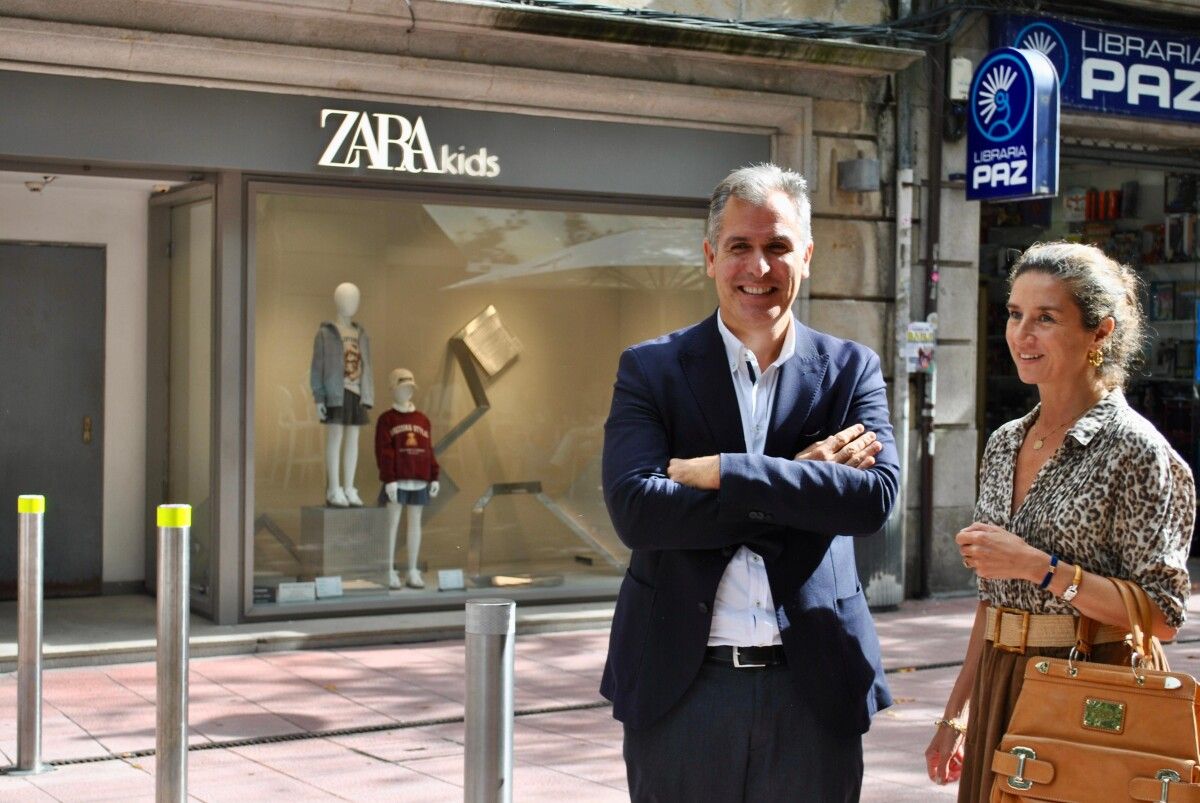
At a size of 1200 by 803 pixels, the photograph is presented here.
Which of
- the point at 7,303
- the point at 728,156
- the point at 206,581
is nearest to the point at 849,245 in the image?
the point at 728,156

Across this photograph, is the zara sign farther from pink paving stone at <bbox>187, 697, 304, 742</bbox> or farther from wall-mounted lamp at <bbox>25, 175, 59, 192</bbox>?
pink paving stone at <bbox>187, 697, 304, 742</bbox>

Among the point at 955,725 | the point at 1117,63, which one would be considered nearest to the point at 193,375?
the point at 1117,63

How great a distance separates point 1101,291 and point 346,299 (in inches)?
296

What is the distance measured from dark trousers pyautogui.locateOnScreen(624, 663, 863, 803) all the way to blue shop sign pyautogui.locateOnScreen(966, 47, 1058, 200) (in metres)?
8.61

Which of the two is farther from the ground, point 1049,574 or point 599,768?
point 1049,574

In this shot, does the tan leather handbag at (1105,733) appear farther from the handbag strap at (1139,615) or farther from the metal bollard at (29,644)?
the metal bollard at (29,644)

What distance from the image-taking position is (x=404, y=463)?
416 inches

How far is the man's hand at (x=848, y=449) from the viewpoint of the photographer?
298 centimetres

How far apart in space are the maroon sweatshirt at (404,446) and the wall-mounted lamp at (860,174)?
3484 millimetres

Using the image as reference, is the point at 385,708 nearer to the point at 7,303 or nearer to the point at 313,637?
the point at 313,637

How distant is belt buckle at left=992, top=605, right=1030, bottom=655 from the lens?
3230mm

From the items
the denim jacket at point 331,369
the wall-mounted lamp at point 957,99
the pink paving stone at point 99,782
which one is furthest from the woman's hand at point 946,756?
the wall-mounted lamp at point 957,99

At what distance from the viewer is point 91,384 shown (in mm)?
11031

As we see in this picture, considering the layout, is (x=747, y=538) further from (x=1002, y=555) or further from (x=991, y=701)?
(x=991, y=701)
